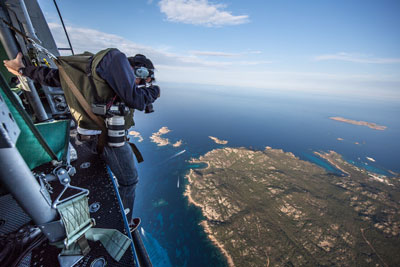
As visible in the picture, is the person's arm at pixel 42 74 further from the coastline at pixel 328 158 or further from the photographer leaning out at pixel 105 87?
the coastline at pixel 328 158

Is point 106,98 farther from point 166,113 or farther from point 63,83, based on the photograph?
point 166,113

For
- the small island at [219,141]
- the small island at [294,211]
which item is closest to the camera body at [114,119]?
the small island at [294,211]

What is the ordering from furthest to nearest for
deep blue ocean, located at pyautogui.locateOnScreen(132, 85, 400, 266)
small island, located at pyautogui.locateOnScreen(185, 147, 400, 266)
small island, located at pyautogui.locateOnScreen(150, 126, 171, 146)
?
small island, located at pyautogui.locateOnScreen(150, 126, 171, 146)
small island, located at pyautogui.locateOnScreen(185, 147, 400, 266)
deep blue ocean, located at pyautogui.locateOnScreen(132, 85, 400, 266)

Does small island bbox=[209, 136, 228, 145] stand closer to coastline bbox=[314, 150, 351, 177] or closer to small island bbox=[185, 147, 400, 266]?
small island bbox=[185, 147, 400, 266]

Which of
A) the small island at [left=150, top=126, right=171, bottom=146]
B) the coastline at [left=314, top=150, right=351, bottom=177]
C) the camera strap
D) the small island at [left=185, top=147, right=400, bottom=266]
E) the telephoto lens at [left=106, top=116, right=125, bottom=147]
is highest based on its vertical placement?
the camera strap

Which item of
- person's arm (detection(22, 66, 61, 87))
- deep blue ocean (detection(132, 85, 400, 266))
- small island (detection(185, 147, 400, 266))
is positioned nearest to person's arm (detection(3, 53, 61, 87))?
person's arm (detection(22, 66, 61, 87))

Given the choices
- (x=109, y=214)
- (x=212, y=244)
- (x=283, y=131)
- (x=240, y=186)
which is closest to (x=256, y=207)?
(x=240, y=186)
